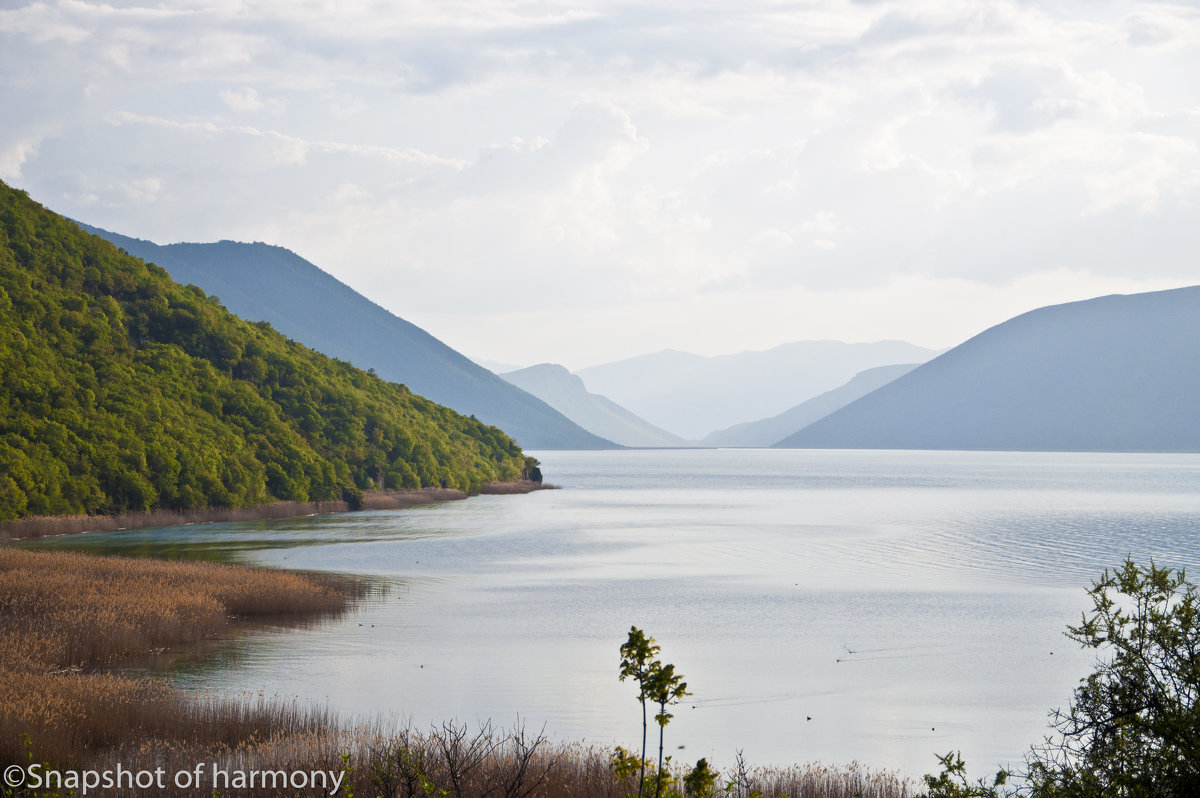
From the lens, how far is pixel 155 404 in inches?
3307

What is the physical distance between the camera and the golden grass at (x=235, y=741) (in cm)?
1495

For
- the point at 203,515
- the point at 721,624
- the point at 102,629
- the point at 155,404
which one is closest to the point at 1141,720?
the point at 102,629

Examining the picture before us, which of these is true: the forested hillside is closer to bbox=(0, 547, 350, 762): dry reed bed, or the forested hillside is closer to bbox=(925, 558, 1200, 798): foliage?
bbox=(0, 547, 350, 762): dry reed bed

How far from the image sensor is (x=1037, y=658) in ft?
101

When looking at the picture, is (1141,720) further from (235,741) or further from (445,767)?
(235,741)

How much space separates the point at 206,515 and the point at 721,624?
52887 millimetres

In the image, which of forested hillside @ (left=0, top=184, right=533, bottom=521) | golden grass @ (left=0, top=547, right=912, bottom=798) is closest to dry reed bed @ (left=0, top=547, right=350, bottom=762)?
golden grass @ (left=0, top=547, right=912, bottom=798)

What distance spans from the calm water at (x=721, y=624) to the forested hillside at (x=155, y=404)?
240 inches

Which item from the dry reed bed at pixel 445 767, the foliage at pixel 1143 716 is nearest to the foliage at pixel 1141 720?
the foliage at pixel 1143 716

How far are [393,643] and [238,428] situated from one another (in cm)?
6724

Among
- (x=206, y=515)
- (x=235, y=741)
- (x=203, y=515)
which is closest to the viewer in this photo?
(x=235, y=741)

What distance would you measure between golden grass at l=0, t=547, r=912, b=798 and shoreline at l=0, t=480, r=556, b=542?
36.1m

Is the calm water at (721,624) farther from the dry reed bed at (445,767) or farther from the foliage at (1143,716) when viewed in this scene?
the foliage at (1143,716)

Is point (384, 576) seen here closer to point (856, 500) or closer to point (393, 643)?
point (393, 643)
